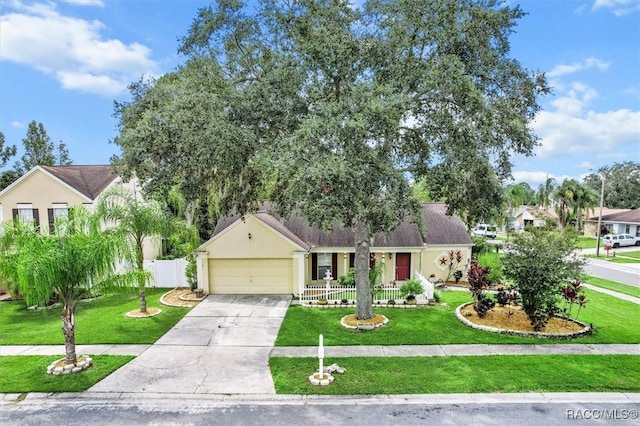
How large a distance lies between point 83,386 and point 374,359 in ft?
25.3

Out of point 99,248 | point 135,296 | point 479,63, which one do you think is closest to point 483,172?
point 479,63

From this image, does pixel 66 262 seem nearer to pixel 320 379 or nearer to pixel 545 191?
pixel 320 379

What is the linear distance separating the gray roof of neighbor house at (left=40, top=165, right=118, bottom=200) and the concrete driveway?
1264cm

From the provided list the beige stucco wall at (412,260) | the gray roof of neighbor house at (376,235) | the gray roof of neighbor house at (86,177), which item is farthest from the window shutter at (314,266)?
the gray roof of neighbor house at (86,177)

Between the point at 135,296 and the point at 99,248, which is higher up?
the point at 99,248

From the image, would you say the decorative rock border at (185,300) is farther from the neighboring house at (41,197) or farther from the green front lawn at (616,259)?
the green front lawn at (616,259)

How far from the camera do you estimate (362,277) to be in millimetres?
14461

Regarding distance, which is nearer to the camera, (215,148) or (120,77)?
(215,148)

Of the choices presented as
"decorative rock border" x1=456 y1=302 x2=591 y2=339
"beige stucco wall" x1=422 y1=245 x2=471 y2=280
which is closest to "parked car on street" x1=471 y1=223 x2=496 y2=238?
"beige stucco wall" x1=422 y1=245 x2=471 y2=280

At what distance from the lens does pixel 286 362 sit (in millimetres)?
10844

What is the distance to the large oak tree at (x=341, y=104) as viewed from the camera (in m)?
11.0

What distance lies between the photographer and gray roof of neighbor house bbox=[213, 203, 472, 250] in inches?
810

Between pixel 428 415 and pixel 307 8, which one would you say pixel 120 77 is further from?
pixel 428 415
